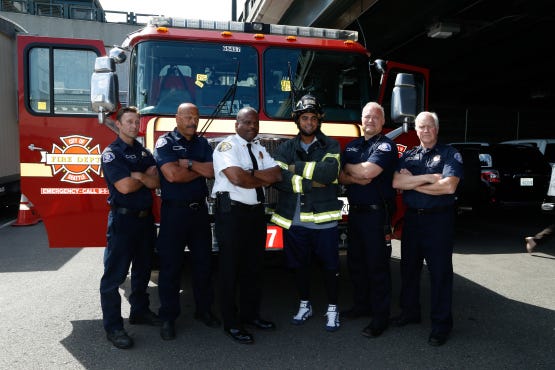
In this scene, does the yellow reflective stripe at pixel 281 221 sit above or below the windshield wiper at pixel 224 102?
below

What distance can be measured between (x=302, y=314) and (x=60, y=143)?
2765 millimetres

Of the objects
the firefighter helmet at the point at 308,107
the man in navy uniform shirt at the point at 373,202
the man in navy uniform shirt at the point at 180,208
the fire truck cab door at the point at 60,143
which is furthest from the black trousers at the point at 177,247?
the man in navy uniform shirt at the point at 373,202

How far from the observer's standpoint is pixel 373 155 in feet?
13.4

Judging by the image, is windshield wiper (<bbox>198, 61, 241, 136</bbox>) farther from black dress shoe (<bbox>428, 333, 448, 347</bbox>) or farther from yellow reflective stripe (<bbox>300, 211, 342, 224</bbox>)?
black dress shoe (<bbox>428, 333, 448, 347</bbox>)

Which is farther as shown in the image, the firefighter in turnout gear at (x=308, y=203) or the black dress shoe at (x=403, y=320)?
the black dress shoe at (x=403, y=320)

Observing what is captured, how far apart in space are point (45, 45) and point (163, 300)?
104 inches

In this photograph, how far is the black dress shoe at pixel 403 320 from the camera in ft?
14.1

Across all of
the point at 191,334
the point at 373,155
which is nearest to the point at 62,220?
the point at 191,334

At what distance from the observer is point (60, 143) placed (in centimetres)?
471

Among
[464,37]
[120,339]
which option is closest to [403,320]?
[120,339]

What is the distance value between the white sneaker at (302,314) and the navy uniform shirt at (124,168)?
1594 millimetres

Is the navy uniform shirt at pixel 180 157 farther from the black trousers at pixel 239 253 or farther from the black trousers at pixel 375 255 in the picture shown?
the black trousers at pixel 375 255

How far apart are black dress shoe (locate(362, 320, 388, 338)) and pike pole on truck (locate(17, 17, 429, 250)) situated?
86cm

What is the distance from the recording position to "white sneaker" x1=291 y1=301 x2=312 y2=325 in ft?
14.3
